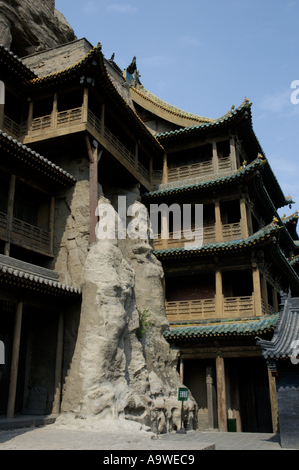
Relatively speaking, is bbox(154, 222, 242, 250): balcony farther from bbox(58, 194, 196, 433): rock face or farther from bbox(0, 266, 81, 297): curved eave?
bbox(0, 266, 81, 297): curved eave

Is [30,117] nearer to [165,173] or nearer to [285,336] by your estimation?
[165,173]

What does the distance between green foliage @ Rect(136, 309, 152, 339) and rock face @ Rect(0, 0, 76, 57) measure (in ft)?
53.5

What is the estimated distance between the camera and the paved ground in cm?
966

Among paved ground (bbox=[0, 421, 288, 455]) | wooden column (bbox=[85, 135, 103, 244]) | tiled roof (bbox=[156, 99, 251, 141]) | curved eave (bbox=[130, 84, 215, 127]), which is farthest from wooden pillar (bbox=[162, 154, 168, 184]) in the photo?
paved ground (bbox=[0, 421, 288, 455])

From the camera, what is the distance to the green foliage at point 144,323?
16.9m

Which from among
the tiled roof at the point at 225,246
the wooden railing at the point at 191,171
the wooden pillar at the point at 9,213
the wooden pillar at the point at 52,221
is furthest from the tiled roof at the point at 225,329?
the wooden railing at the point at 191,171

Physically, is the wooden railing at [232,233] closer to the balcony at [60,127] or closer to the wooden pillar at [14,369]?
the balcony at [60,127]

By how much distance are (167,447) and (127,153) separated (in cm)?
1435

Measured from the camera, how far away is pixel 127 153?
2127cm

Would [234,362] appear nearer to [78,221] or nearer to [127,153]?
[78,221]

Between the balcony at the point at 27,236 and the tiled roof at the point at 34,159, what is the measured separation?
2079 mm

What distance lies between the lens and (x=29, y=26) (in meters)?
26.6

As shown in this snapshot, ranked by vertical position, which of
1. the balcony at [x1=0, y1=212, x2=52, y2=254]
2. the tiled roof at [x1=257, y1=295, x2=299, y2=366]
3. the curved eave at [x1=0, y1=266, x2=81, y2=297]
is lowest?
the tiled roof at [x1=257, y1=295, x2=299, y2=366]

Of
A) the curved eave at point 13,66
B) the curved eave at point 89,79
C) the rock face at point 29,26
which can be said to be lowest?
the curved eave at point 89,79
